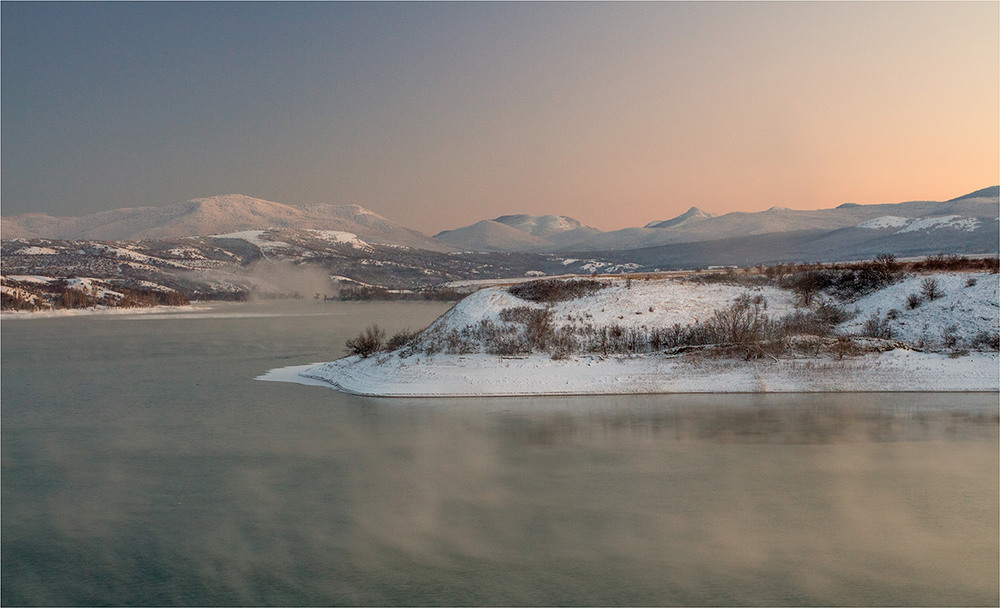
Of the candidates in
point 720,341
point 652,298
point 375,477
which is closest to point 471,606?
point 375,477

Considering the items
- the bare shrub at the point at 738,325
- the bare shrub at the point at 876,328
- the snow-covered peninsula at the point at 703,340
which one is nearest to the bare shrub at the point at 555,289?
the snow-covered peninsula at the point at 703,340

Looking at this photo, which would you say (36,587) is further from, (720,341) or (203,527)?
(720,341)

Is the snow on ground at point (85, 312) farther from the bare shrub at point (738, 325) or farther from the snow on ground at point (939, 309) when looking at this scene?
the snow on ground at point (939, 309)

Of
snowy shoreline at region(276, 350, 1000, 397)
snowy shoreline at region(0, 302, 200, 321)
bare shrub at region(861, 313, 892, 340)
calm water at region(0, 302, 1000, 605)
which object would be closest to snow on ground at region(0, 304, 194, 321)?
snowy shoreline at region(0, 302, 200, 321)

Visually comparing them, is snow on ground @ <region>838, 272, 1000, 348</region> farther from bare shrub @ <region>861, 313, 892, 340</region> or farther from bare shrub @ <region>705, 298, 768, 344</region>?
bare shrub @ <region>705, 298, 768, 344</region>

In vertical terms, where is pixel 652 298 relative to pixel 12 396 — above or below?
above

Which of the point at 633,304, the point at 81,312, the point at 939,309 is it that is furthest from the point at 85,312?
the point at 939,309
